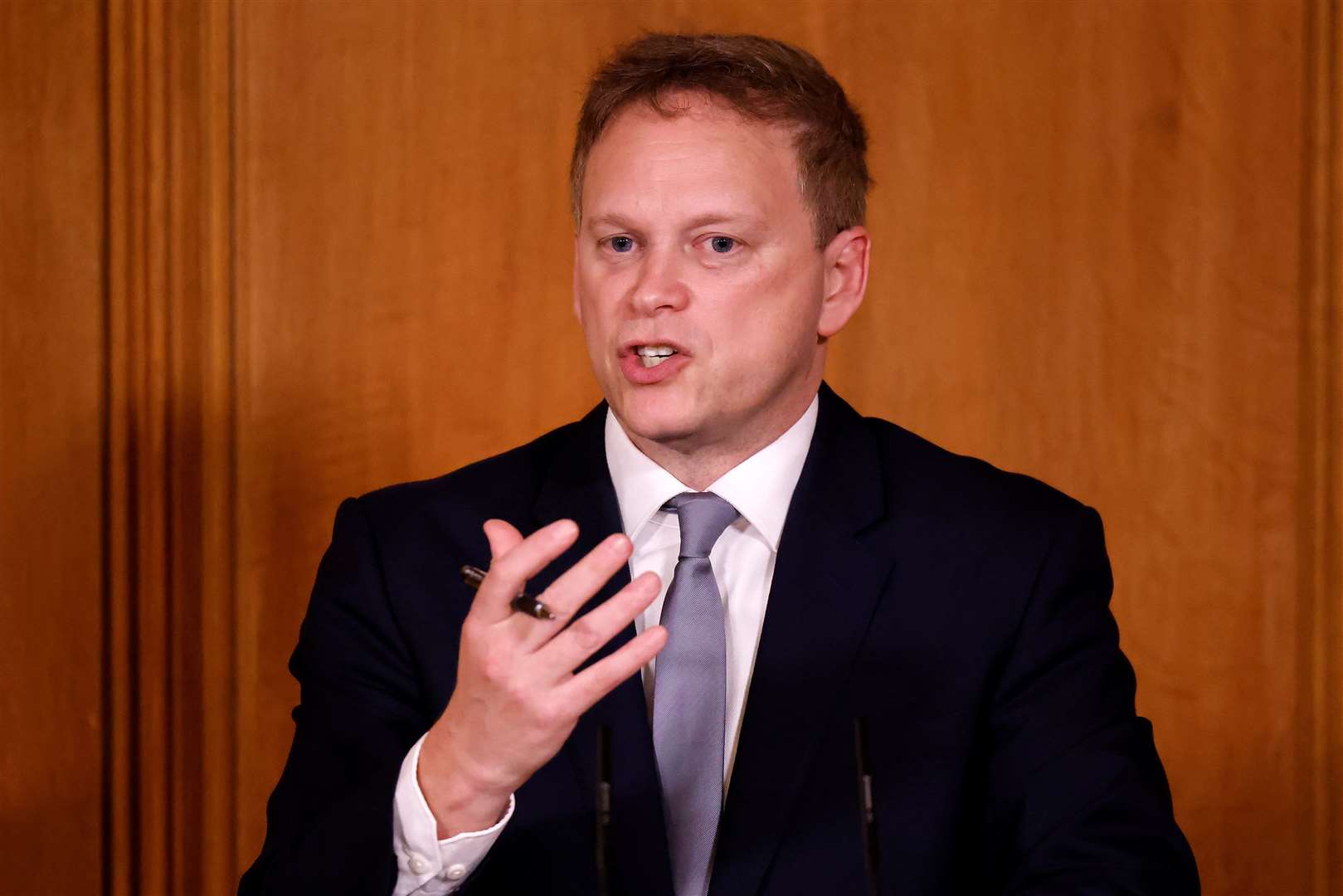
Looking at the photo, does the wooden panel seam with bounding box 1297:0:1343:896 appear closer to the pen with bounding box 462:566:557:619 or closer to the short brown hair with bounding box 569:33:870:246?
the short brown hair with bounding box 569:33:870:246

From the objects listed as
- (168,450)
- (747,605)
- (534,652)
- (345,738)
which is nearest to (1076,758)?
(747,605)

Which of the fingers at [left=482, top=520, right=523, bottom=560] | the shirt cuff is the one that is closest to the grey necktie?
the shirt cuff

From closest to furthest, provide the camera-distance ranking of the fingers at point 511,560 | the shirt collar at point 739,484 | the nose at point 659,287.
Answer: the fingers at point 511,560 < the nose at point 659,287 < the shirt collar at point 739,484

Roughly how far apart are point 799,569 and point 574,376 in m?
0.85

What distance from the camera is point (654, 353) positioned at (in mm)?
1535

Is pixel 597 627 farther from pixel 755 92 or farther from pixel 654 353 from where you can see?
pixel 755 92

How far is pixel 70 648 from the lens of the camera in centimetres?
218

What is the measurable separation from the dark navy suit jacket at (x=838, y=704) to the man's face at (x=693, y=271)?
0.52 feet

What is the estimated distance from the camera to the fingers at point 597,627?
1136mm

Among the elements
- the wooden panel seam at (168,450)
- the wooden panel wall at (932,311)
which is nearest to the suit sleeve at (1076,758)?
the wooden panel wall at (932,311)

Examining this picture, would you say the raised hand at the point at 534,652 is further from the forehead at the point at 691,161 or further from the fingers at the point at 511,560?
the forehead at the point at 691,161

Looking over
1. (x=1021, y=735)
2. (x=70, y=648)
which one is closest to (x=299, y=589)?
(x=70, y=648)

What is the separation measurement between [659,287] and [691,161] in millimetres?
141

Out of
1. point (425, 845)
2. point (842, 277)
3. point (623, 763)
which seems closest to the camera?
point (425, 845)
